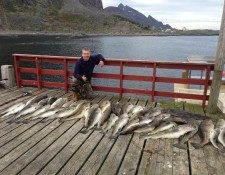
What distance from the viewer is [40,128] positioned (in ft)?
18.7

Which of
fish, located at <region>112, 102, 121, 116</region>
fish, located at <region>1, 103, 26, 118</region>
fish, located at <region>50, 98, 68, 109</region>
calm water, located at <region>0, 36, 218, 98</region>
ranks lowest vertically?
calm water, located at <region>0, 36, 218, 98</region>

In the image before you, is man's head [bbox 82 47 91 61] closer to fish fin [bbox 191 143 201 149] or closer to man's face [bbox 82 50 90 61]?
man's face [bbox 82 50 90 61]

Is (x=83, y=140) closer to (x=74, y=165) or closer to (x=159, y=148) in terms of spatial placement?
(x=74, y=165)

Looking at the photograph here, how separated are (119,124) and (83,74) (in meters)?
2.67

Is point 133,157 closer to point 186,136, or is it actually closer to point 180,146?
point 180,146

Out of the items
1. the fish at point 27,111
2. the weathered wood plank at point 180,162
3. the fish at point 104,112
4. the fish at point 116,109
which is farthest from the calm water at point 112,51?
the weathered wood plank at point 180,162

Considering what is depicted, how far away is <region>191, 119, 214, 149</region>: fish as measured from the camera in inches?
193

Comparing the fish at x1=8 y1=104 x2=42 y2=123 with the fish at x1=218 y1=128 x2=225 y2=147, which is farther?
the fish at x1=8 y1=104 x2=42 y2=123

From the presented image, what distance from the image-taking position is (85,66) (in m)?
7.63

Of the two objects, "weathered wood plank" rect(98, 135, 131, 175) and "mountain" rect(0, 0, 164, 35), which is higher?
"mountain" rect(0, 0, 164, 35)

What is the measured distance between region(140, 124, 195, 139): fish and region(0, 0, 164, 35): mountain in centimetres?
11788

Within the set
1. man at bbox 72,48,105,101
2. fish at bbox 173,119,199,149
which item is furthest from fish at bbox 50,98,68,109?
fish at bbox 173,119,199,149

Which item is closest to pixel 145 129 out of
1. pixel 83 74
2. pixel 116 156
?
pixel 116 156

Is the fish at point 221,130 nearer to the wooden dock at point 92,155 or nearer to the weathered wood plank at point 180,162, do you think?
the wooden dock at point 92,155
